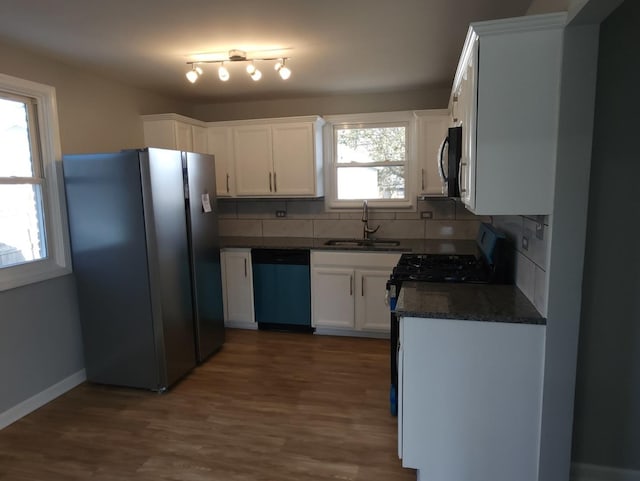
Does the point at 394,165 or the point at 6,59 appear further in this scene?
the point at 394,165

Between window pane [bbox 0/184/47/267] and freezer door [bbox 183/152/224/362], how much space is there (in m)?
1.02

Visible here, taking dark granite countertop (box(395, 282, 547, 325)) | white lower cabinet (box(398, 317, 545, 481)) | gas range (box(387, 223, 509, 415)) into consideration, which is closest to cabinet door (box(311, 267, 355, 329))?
gas range (box(387, 223, 509, 415))

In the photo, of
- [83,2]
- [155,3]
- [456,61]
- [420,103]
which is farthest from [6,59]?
[420,103]

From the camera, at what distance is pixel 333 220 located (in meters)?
4.39

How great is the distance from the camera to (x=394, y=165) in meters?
4.16

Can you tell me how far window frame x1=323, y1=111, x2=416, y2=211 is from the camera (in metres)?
4.02

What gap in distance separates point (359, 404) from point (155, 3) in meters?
2.64

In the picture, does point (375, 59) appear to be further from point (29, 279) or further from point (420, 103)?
point (29, 279)

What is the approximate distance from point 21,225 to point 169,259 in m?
0.99

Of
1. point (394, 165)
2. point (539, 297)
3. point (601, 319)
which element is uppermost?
point (394, 165)

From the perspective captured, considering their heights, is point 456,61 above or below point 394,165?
above

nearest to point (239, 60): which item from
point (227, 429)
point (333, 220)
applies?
point (333, 220)

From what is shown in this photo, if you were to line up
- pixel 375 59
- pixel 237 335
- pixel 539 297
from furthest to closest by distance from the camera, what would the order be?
pixel 237 335, pixel 375 59, pixel 539 297

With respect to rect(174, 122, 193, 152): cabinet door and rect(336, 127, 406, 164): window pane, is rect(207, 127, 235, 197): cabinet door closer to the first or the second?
rect(174, 122, 193, 152): cabinet door
